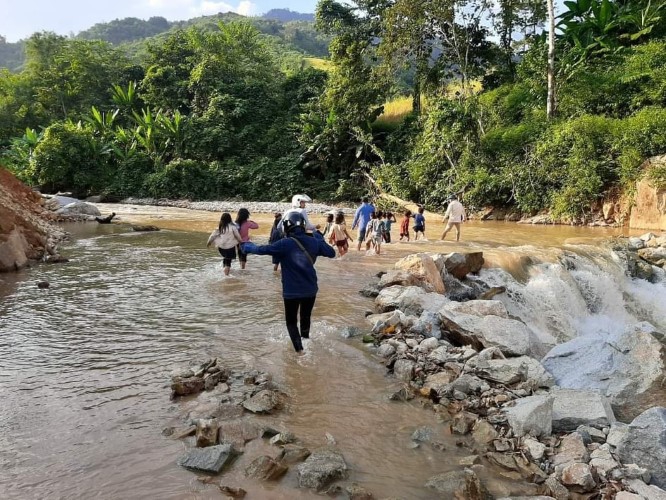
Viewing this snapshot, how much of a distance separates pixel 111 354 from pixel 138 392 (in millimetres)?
1231

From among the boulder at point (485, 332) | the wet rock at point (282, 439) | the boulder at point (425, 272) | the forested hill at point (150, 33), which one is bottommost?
the wet rock at point (282, 439)

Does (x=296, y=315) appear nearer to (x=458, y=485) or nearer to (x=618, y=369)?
(x=458, y=485)

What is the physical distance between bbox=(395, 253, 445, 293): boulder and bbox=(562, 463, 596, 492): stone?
536 cm

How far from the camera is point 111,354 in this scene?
5.80m

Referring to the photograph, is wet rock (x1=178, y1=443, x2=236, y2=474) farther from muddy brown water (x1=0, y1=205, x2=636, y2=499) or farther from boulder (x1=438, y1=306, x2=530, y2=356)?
boulder (x1=438, y1=306, x2=530, y2=356)

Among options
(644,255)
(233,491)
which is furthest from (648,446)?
(644,255)

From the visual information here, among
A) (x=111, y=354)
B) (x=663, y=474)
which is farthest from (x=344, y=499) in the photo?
(x=111, y=354)

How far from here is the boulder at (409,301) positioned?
7605 millimetres

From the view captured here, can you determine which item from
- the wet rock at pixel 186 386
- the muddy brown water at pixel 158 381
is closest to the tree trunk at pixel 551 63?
the muddy brown water at pixel 158 381

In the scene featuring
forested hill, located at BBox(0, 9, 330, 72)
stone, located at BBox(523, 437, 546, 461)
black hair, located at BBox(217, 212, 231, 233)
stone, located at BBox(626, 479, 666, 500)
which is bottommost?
stone, located at BBox(626, 479, 666, 500)

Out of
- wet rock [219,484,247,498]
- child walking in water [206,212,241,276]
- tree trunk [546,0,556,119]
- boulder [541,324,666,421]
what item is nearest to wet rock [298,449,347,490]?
wet rock [219,484,247,498]

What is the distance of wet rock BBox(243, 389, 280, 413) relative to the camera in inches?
175

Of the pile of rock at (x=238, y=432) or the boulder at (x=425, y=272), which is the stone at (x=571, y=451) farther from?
the boulder at (x=425, y=272)

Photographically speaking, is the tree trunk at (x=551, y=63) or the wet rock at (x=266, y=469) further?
the tree trunk at (x=551, y=63)
